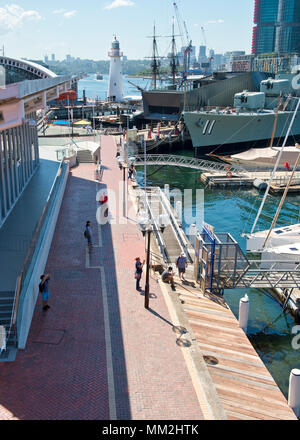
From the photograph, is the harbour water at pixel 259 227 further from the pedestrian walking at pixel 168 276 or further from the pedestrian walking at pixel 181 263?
the pedestrian walking at pixel 168 276

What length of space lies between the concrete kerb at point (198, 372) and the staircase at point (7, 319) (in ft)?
16.0

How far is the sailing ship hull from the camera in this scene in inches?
2050

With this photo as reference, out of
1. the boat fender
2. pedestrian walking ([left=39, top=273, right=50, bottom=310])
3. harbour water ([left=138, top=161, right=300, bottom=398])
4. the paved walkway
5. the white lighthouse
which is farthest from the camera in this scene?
the white lighthouse

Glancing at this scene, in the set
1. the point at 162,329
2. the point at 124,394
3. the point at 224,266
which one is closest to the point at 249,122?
the point at 224,266

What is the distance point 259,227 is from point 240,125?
2526cm

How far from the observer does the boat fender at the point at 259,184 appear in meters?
39.6

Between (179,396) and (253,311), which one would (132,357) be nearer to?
(179,396)

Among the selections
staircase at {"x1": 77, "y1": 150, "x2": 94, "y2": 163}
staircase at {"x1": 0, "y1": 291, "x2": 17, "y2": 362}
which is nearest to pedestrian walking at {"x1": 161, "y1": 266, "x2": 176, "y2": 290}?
staircase at {"x1": 0, "y1": 291, "x2": 17, "y2": 362}

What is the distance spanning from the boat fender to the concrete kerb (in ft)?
86.7

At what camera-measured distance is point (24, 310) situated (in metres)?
12.7

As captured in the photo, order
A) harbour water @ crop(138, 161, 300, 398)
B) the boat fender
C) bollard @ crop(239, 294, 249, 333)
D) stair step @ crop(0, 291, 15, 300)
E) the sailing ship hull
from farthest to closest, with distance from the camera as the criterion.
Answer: the sailing ship hull, the boat fender, harbour water @ crop(138, 161, 300, 398), bollard @ crop(239, 294, 249, 333), stair step @ crop(0, 291, 15, 300)

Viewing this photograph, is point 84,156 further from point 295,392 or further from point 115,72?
point 115,72

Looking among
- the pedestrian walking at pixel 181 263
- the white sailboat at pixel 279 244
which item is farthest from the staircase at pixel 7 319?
the white sailboat at pixel 279 244

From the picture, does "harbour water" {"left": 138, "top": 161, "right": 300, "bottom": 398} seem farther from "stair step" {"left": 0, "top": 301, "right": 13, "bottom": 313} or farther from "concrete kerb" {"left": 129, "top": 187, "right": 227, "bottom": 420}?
"stair step" {"left": 0, "top": 301, "right": 13, "bottom": 313}
